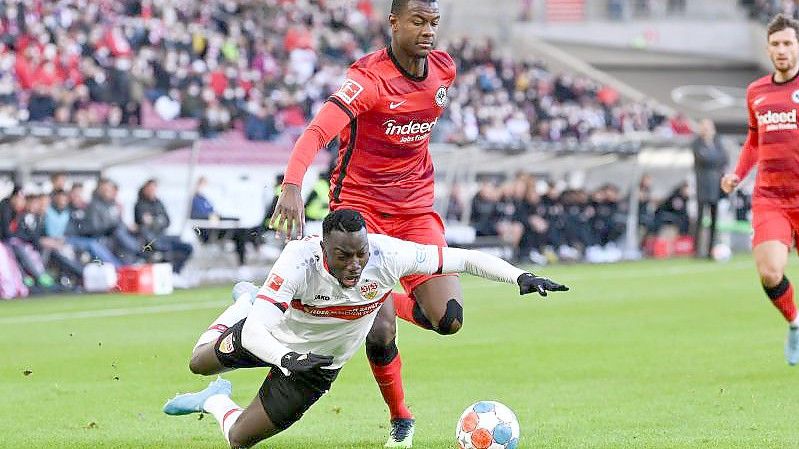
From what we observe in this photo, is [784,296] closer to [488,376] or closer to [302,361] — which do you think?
[488,376]

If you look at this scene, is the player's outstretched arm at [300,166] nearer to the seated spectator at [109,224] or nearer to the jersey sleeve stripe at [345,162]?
the jersey sleeve stripe at [345,162]

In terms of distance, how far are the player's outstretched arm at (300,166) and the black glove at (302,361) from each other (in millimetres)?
743

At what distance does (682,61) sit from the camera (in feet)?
161

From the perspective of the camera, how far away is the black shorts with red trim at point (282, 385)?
7.33 m

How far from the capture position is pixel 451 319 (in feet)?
26.4

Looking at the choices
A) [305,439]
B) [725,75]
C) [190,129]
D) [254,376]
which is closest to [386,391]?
[305,439]

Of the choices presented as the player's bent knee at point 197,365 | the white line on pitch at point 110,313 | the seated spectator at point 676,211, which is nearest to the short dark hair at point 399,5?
the player's bent knee at point 197,365

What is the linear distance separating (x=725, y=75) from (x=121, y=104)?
28.8m

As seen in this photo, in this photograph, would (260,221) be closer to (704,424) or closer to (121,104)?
(121,104)

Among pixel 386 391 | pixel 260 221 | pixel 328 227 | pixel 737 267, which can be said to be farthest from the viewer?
pixel 737 267

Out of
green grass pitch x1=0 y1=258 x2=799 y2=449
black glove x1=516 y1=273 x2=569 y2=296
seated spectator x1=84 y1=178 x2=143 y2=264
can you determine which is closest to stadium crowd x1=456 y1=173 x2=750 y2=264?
green grass pitch x1=0 y1=258 x2=799 y2=449

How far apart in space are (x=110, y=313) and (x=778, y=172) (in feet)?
28.1

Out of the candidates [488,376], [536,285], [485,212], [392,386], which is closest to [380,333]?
[392,386]

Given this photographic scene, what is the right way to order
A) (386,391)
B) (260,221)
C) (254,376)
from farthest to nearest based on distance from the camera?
1. (260,221)
2. (254,376)
3. (386,391)
